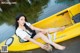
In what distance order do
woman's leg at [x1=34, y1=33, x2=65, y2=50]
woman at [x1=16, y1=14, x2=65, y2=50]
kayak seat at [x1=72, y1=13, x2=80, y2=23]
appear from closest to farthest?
woman's leg at [x1=34, y1=33, x2=65, y2=50] → woman at [x1=16, y1=14, x2=65, y2=50] → kayak seat at [x1=72, y1=13, x2=80, y2=23]

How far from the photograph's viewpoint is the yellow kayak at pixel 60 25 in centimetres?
478

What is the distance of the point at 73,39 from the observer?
4.86m

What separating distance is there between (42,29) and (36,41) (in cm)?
23

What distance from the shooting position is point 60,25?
17.3 ft

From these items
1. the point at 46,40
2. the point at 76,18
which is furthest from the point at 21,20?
the point at 76,18

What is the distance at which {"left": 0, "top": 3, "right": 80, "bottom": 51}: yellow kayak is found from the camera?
15.7 ft

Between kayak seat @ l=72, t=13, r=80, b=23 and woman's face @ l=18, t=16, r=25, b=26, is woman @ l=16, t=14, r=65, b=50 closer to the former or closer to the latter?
woman's face @ l=18, t=16, r=25, b=26

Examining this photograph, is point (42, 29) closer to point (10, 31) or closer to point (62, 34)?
point (62, 34)

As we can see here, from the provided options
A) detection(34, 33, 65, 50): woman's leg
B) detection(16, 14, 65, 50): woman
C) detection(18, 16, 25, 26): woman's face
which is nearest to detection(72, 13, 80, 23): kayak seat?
detection(16, 14, 65, 50): woman

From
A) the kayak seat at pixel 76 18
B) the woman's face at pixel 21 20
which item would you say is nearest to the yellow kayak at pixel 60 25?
the kayak seat at pixel 76 18

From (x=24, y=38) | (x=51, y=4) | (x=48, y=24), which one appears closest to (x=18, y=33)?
(x=24, y=38)

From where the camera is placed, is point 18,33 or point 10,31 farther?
point 10,31

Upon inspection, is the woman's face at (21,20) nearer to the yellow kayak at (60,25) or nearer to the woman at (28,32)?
the woman at (28,32)

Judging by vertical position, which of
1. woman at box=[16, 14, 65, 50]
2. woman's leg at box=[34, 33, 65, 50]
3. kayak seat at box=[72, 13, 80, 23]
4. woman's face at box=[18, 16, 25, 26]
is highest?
kayak seat at box=[72, 13, 80, 23]
